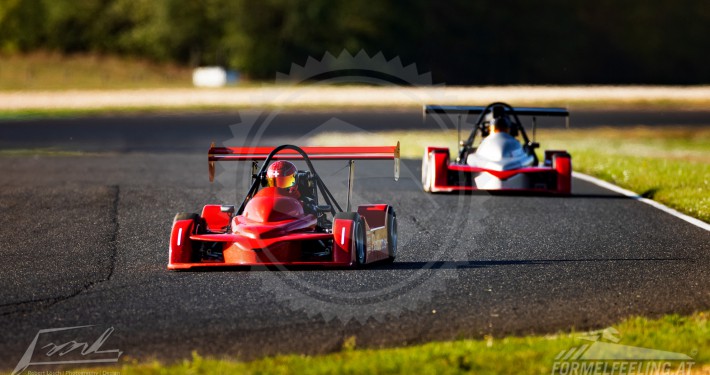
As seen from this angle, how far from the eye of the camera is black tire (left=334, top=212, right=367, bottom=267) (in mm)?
9719

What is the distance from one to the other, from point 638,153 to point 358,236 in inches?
791

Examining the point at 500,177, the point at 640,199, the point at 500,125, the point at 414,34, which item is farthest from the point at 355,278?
the point at 414,34

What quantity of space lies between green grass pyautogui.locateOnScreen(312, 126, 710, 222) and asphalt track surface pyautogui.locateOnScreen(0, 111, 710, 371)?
0.75m

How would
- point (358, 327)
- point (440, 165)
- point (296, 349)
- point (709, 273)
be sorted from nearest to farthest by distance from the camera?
point (296, 349) → point (358, 327) → point (709, 273) → point (440, 165)

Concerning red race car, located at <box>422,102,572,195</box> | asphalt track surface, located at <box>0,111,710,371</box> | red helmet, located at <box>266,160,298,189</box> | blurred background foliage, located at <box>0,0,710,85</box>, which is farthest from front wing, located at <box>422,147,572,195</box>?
blurred background foliage, located at <box>0,0,710,85</box>

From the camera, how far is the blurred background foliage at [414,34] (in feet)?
224

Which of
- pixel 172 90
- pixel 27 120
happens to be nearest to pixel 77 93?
pixel 172 90

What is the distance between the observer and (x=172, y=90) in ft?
190

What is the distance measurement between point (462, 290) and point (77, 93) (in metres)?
49.4

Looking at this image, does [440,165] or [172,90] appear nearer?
[440,165]

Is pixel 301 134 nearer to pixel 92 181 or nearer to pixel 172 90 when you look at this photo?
pixel 92 181
